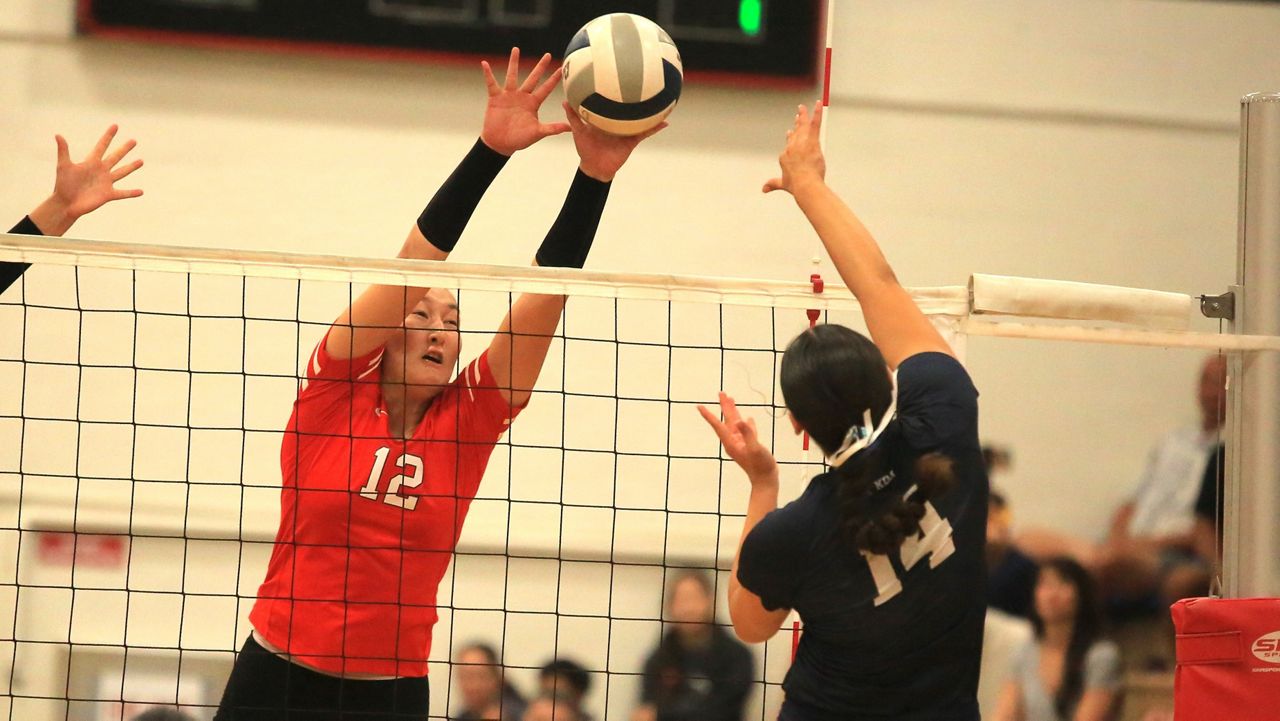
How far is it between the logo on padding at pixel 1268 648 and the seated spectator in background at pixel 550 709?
135 inches

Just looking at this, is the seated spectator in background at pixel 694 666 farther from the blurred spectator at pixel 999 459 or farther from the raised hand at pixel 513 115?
the raised hand at pixel 513 115

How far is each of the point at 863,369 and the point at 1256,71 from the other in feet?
19.0

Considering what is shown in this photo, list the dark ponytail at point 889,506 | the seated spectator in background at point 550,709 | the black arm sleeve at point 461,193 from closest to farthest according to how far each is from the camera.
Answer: the dark ponytail at point 889,506, the black arm sleeve at point 461,193, the seated spectator in background at point 550,709

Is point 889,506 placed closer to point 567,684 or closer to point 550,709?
point 550,709

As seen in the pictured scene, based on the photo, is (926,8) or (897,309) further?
(926,8)

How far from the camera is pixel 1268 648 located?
9.78ft

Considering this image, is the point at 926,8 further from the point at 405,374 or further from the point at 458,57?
the point at 405,374

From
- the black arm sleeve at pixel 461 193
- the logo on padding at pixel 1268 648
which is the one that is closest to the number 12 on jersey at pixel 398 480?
the black arm sleeve at pixel 461 193

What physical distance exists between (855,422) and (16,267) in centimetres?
232

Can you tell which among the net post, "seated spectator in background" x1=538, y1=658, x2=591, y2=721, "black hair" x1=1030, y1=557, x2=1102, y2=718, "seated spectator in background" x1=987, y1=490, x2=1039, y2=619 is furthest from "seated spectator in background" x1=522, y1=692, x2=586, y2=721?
the net post

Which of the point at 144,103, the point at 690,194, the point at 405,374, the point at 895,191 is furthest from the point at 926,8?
the point at 405,374

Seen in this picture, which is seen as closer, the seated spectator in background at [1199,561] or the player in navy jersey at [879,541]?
the player in navy jersey at [879,541]

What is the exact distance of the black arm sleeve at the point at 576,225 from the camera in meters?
3.05

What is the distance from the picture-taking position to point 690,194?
6.64 m
